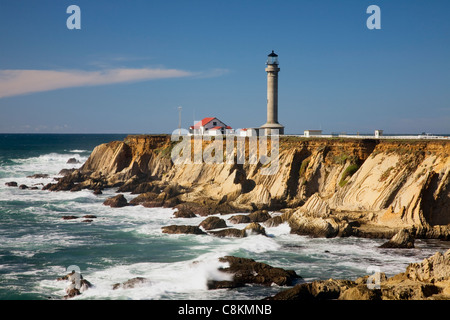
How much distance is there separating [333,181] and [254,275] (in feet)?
78.6

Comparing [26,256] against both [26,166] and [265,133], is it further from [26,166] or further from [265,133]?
A: [26,166]

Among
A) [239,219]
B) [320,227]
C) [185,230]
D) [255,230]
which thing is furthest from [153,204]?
[320,227]

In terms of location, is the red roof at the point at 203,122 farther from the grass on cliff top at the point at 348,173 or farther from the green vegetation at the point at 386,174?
the green vegetation at the point at 386,174

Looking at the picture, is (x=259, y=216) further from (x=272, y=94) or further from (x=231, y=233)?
(x=272, y=94)

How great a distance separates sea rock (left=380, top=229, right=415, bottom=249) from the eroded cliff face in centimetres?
336

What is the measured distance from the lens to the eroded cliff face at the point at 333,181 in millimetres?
36469

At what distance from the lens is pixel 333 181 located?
46.7 meters
